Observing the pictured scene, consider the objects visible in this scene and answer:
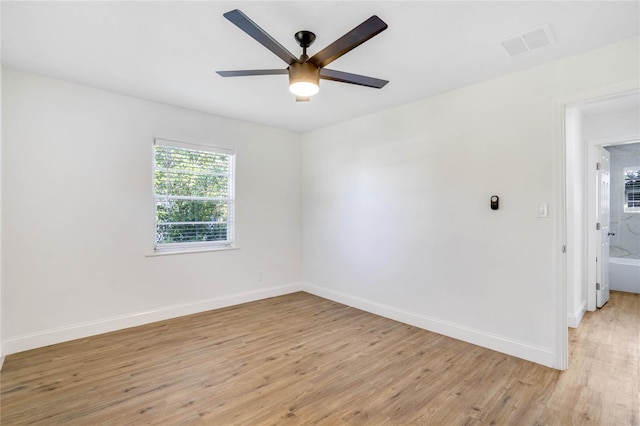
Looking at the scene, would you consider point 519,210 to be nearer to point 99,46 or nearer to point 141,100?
point 99,46

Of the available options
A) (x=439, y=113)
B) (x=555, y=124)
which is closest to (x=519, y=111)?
(x=555, y=124)

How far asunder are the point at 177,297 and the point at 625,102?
5.77 metres

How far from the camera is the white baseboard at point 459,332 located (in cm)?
272

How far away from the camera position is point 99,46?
245 cm

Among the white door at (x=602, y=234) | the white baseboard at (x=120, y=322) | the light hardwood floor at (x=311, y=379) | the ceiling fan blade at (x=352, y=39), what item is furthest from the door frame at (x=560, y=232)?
the white baseboard at (x=120, y=322)

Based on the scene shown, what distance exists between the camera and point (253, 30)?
1.70m

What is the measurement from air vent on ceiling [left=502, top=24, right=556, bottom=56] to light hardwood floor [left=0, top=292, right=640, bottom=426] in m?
2.63

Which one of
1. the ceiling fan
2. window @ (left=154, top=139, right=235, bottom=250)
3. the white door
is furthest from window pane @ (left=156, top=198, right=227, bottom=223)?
the white door

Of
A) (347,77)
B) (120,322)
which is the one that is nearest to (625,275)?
(347,77)

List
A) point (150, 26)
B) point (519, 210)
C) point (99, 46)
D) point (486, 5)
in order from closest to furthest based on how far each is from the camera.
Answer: point (486, 5) < point (150, 26) < point (99, 46) < point (519, 210)

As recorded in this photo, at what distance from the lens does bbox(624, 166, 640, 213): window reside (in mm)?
5375

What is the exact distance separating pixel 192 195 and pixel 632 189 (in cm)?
733

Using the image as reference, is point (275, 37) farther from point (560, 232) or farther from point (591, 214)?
point (591, 214)

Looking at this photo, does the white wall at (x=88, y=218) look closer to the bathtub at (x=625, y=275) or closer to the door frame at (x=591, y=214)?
the door frame at (x=591, y=214)
